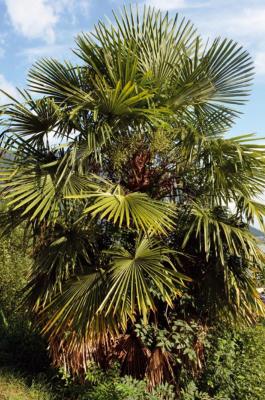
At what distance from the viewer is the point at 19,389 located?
525cm

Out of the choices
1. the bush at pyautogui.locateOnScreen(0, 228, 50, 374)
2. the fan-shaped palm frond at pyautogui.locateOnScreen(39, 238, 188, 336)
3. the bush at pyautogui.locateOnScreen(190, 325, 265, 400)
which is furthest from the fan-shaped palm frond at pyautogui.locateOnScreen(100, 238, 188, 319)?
the bush at pyautogui.locateOnScreen(0, 228, 50, 374)

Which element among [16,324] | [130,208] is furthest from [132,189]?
[16,324]

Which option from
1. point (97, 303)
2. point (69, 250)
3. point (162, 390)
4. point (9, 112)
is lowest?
point (162, 390)

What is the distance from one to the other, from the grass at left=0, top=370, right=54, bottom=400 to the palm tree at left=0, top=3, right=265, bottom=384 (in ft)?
1.61

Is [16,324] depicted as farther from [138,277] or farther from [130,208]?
[130,208]

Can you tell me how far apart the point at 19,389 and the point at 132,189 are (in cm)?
259

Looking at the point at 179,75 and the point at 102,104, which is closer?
the point at 102,104

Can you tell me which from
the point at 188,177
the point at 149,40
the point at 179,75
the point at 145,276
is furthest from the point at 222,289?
the point at 149,40

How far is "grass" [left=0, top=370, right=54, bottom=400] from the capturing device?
500cm

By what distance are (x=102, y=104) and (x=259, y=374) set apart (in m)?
3.61

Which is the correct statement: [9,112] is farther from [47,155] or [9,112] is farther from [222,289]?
[222,289]

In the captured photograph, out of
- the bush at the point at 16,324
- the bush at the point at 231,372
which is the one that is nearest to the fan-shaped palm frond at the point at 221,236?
the bush at the point at 231,372

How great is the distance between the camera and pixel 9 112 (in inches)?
203

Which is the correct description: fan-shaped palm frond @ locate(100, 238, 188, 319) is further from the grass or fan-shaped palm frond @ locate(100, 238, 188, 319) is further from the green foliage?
the grass
